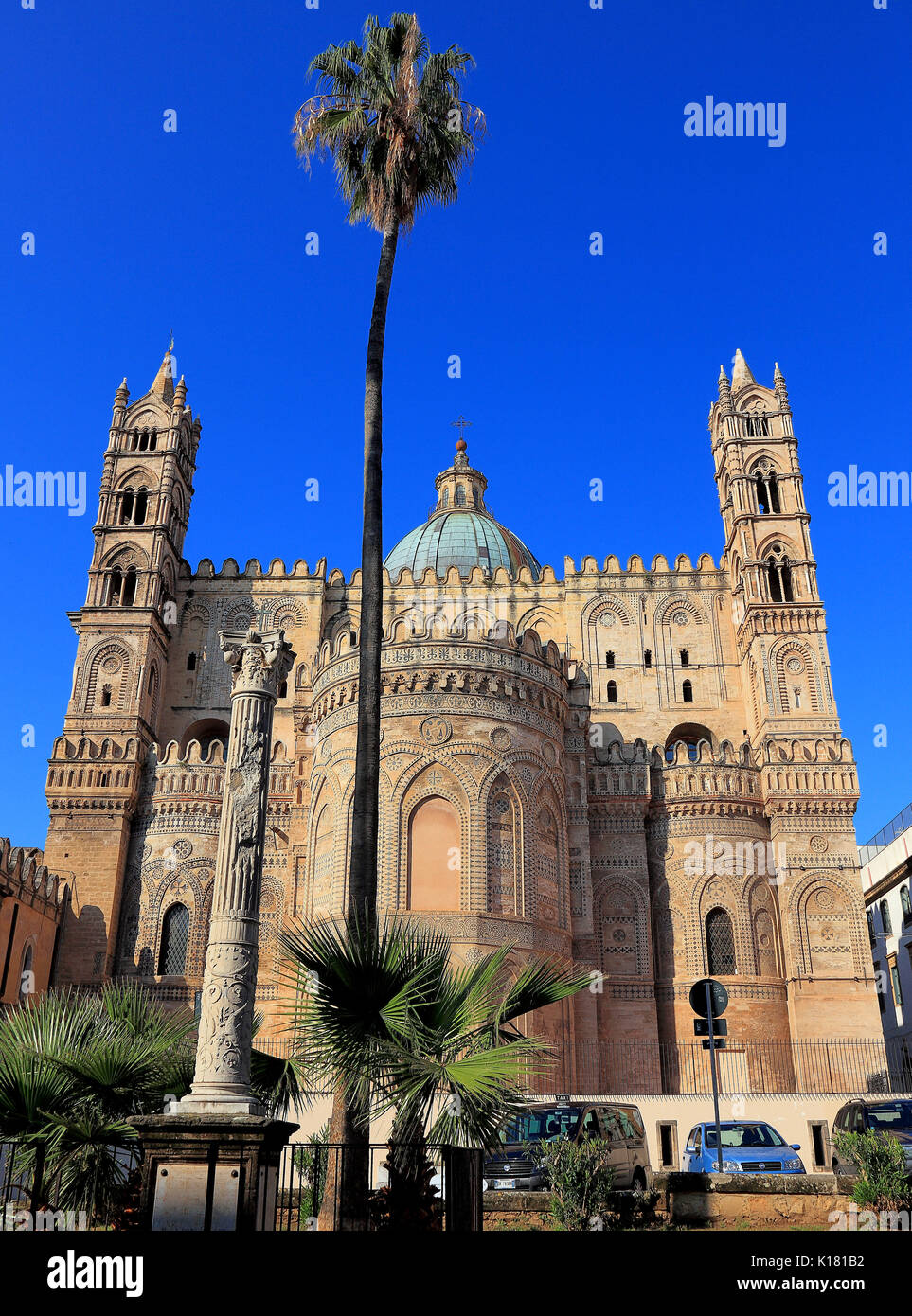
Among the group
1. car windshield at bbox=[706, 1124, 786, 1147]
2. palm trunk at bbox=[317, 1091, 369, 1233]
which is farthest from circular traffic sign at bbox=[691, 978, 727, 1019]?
palm trunk at bbox=[317, 1091, 369, 1233]

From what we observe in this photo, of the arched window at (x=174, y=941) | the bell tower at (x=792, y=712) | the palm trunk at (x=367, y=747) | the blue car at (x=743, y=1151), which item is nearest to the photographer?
the palm trunk at (x=367, y=747)

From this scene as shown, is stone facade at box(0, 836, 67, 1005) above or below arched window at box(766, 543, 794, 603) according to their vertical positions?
below

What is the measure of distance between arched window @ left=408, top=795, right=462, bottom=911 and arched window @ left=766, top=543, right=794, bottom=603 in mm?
16087

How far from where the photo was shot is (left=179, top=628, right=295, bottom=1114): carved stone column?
408 inches

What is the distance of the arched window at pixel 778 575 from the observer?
1499 inches

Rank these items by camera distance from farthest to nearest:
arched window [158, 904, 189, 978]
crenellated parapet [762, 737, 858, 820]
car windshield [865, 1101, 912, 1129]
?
1. crenellated parapet [762, 737, 858, 820]
2. arched window [158, 904, 189, 978]
3. car windshield [865, 1101, 912, 1129]

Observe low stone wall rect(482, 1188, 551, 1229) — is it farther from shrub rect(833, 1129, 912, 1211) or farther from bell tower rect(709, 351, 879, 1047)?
bell tower rect(709, 351, 879, 1047)

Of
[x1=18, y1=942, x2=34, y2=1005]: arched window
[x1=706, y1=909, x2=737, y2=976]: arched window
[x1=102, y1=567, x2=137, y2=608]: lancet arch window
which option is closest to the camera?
[x1=18, y1=942, x2=34, y2=1005]: arched window

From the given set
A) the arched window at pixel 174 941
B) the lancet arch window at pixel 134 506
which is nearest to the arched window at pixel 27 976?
the arched window at pixel 174 941

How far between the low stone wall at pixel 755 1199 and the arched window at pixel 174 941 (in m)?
21.6

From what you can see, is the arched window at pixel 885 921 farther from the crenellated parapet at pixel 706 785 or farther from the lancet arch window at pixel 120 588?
the lancet arch window at pixel 120 588

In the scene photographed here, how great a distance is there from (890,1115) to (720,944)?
17.1 meters

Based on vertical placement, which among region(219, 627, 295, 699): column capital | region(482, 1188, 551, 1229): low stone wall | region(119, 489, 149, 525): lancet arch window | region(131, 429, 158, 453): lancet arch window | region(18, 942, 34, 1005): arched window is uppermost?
region(131, 429, 158, 453): lancet arch window
